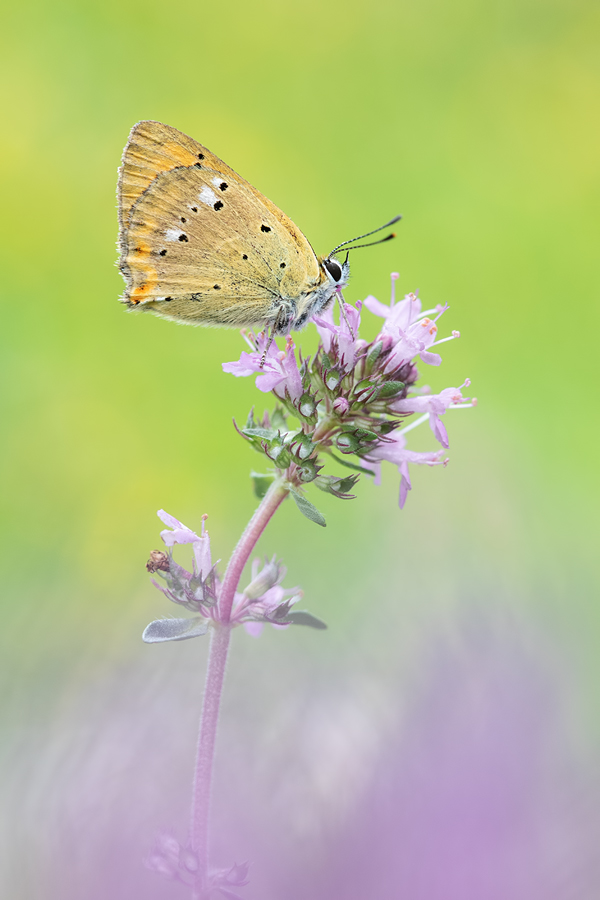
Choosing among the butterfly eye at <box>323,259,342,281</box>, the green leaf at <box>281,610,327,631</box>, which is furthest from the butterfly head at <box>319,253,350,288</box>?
the green leaf at <box>281,610,327,631</box>

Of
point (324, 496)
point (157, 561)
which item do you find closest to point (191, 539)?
point (157, 561)

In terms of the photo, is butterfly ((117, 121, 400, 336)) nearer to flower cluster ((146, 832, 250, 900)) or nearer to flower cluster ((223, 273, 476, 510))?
flower cluster ((223, 273, 476, 510))

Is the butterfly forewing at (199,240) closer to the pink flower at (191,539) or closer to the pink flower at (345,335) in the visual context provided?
the pink flower at (345,335)

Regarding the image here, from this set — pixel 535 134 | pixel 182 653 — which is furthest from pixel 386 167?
pixel 182 653

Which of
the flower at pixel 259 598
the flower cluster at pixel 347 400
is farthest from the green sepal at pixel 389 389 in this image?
the flower at pixel 259 598

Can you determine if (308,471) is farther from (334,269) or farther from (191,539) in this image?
(334,269)
